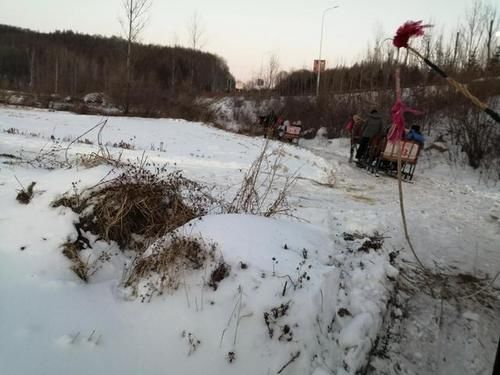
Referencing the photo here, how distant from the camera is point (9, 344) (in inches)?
100

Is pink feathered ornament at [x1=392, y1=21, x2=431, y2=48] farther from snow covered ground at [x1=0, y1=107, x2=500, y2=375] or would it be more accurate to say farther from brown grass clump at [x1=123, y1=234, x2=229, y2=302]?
brown grass clump at [x1=123, y1=234, x2=229, y2=302]

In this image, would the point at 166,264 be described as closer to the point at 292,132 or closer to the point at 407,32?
the point at 407,32

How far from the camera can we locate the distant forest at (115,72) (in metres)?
42.8

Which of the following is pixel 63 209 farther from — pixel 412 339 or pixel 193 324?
pixel 412 339

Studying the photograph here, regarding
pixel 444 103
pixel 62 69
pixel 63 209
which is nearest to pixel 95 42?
pixel 62 69

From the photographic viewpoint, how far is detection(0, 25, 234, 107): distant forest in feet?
140

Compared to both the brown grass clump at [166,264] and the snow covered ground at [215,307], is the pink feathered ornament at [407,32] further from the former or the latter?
the brown grass clump at [166,264]

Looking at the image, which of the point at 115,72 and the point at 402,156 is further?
the point at 115,72

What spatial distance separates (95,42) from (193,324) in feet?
401

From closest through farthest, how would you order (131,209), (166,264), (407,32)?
1. (407,32)
2. (166,264)
3. (131,209)

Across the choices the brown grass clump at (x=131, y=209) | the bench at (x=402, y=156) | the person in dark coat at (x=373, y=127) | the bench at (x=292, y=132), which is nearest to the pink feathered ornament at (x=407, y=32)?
the brown grass clump at (x=131, y=209)

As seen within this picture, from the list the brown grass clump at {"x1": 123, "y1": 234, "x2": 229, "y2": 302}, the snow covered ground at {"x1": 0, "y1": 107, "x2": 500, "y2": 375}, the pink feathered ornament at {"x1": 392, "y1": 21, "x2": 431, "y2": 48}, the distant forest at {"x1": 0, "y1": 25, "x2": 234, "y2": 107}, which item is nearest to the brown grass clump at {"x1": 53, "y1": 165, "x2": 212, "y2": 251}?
the snow covered ground at {"x1": 0, "y1": 107, "x2": 500, "y2": 375}

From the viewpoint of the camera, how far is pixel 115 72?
46000 mm

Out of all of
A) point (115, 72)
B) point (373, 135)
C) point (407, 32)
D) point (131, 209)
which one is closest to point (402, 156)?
point (373, 135)
